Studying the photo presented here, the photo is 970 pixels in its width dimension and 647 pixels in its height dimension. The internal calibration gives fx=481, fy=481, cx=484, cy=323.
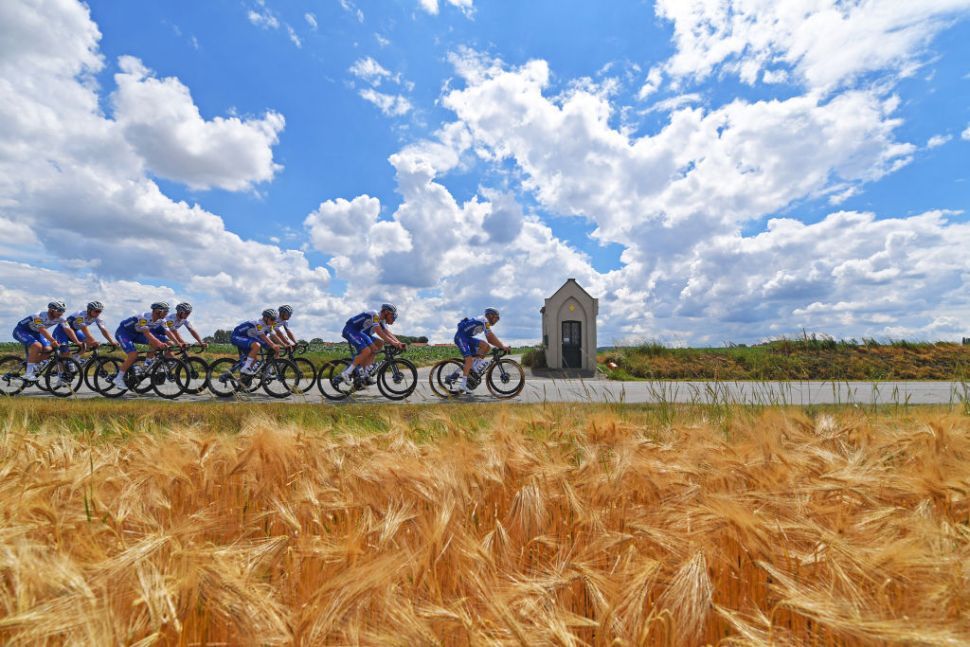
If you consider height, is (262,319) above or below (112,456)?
above

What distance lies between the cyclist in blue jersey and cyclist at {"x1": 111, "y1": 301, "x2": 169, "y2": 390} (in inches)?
6.0

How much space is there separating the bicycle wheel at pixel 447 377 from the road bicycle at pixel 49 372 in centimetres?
948

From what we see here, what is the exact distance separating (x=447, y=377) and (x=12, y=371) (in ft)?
40.9

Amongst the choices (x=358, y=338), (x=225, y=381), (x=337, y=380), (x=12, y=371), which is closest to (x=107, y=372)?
(x=12, y=371)

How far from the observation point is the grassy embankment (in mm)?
20594

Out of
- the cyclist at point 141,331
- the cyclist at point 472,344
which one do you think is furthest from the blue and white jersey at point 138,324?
the cyclist at point 472,344

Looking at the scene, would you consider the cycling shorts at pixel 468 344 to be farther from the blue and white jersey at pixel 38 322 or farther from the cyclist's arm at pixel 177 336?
the blue and white jersey at pixel 38 322

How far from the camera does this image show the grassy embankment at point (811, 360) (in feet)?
67.6

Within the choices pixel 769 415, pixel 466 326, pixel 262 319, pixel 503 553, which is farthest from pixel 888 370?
pixel 503 553

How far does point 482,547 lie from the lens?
1.27 metres

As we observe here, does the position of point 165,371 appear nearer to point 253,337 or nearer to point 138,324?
point 138,324

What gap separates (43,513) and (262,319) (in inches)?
469

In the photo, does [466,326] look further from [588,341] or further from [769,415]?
[588,341]

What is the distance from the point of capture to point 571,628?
1019mm
